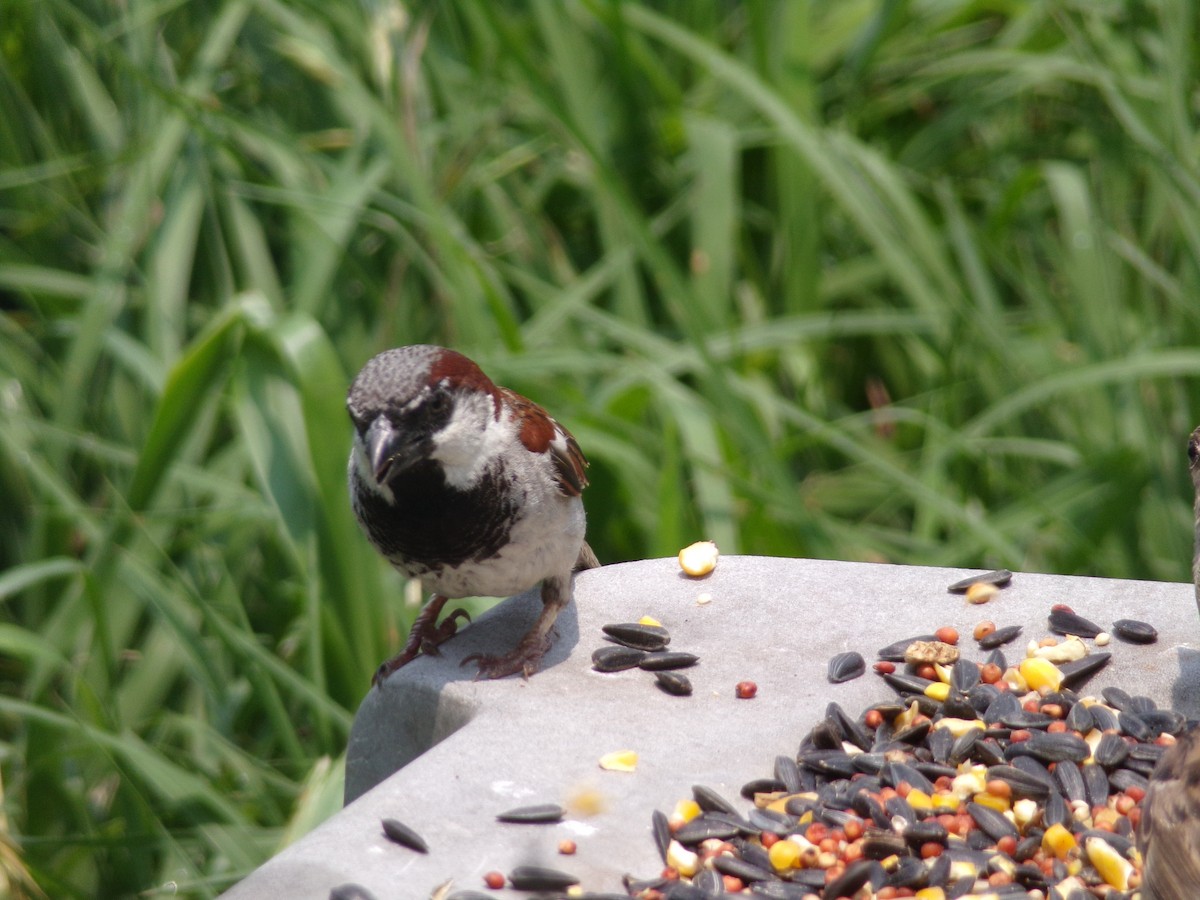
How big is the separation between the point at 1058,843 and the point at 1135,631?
0.57 m

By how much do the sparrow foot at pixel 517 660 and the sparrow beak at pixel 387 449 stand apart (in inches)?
15.0

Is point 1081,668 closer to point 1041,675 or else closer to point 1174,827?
point 1041,675

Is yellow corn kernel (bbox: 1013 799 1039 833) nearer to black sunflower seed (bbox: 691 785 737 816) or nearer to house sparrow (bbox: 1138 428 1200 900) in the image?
house sparrow (bbox: 1138 428 1200 900)

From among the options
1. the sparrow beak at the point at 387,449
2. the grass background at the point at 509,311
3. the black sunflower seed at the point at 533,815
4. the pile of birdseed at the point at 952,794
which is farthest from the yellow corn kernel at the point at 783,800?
the grass background at the point at 509,311

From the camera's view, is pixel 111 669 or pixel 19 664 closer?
pixel 111 669

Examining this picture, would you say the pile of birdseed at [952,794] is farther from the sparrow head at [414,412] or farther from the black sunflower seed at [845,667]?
the sparrow head at [414,412]

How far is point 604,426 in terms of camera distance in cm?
376

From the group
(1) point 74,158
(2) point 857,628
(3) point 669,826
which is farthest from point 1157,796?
(1) point 74,158

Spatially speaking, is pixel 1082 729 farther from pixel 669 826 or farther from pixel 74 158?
pixel 74 158

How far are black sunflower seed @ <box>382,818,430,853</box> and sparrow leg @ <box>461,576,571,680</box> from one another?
581mm

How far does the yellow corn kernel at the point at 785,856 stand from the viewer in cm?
197

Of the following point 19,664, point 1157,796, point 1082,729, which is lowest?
point 19,664

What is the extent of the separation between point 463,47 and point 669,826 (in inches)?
126

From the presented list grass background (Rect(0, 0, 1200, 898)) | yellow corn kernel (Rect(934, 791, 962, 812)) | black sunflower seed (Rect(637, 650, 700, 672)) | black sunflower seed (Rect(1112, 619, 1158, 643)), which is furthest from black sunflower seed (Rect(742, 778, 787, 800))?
grass background (Rect(0, 0, 1200, 898))
